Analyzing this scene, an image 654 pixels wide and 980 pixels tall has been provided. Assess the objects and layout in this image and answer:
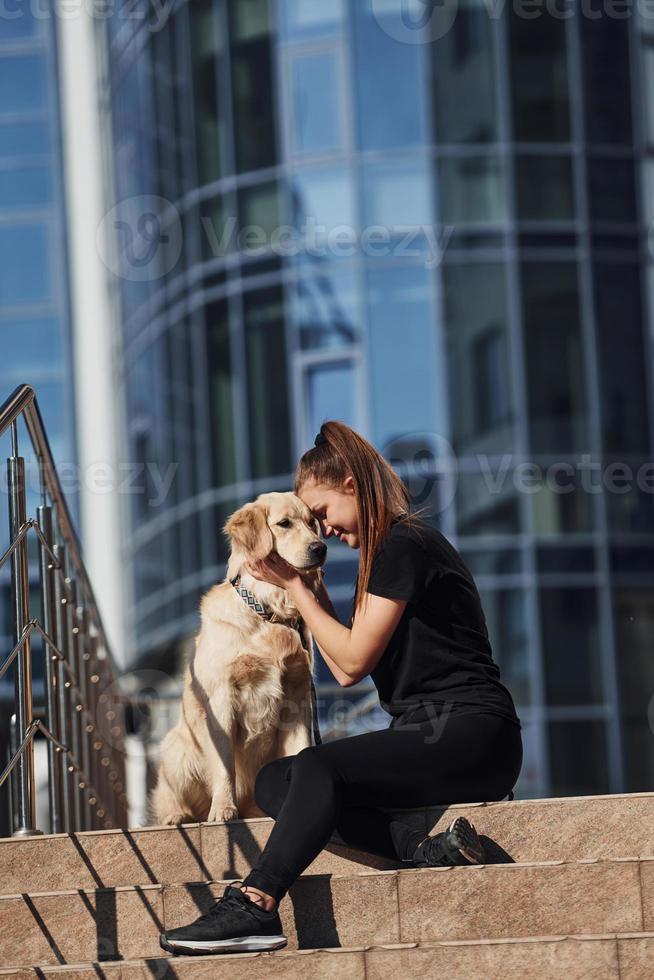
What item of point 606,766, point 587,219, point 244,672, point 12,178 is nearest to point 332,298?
point 587,219

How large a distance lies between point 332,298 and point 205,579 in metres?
2.80

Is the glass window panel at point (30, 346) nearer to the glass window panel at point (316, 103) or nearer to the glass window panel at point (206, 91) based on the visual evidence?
the glass window panel at point (206, 91)

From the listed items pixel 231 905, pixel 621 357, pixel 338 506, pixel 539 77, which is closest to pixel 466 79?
pixel 539 77

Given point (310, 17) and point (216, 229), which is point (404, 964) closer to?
point (216, 229)

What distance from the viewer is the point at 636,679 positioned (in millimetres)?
12859

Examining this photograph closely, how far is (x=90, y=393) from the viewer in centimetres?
1825

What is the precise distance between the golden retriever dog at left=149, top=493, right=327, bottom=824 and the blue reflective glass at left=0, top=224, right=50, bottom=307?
14.6 meters

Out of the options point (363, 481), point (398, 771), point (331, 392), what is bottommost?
point (398, 771)

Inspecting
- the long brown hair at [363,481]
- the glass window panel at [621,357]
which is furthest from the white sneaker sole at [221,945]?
the glass window panel at [621,357]

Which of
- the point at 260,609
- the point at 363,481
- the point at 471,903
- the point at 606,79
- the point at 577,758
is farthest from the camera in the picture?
the point at 606,79

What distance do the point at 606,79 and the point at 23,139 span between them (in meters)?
8.57

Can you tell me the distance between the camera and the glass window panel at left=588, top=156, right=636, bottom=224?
1345 centimetres

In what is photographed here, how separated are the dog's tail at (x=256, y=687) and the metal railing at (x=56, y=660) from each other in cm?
61

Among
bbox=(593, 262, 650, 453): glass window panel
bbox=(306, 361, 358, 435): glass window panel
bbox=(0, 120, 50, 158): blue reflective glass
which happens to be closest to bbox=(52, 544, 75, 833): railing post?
bbox=(306, 361, 358, 435): glass window panel
